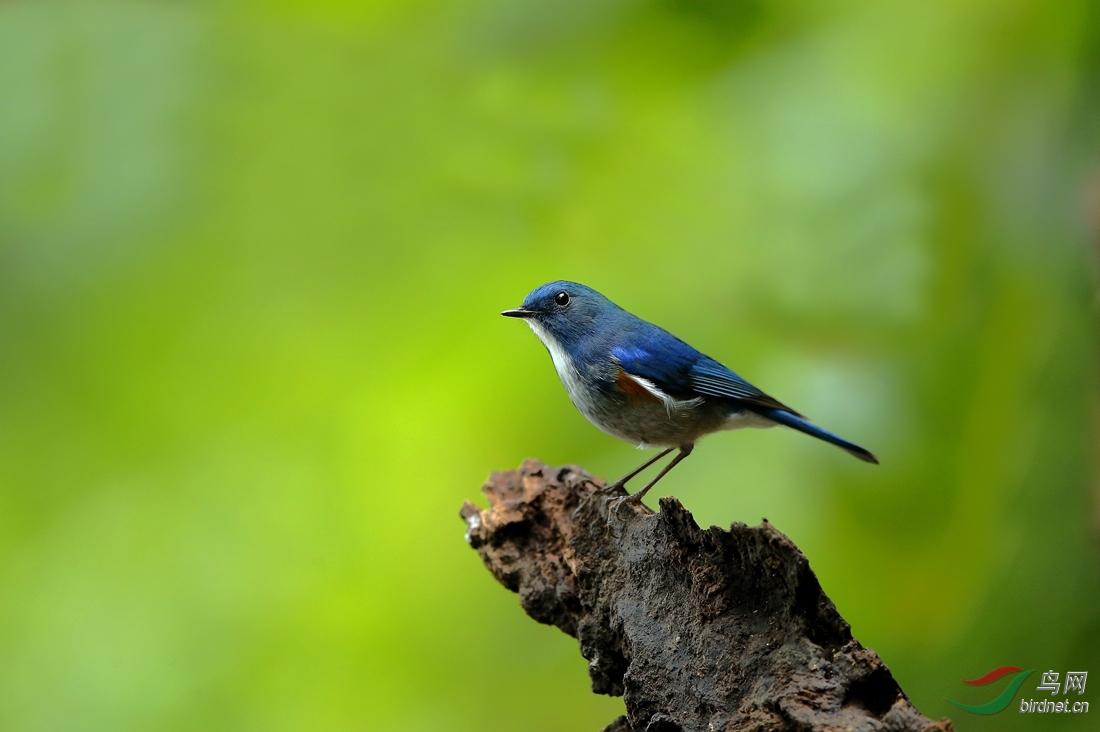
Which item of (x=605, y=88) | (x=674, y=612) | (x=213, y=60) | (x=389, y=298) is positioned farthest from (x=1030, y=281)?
(x=213, y=60)

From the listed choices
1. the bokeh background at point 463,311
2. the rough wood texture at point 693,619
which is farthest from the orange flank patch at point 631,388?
the bokeh background at point 463,311

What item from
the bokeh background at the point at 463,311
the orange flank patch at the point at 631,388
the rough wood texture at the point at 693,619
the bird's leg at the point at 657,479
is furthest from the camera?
the bokeh background at the point at 463,311

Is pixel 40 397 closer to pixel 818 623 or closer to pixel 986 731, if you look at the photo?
pixel 818 623

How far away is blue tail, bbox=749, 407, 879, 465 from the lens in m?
3.20

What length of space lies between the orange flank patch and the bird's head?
271 millimetres

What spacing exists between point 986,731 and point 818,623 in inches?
82.3

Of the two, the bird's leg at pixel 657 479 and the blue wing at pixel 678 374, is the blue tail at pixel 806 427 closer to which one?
the blue wing at pixel 678 374

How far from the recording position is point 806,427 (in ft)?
10.6

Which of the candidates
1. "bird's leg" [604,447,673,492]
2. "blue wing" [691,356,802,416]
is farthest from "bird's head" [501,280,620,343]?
"bird's leg" [604,447,673,492]

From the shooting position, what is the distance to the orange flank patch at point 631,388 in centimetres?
316

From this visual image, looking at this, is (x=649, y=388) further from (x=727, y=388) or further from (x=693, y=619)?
(x=693, y=619)

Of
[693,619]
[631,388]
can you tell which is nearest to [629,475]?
[631,388]

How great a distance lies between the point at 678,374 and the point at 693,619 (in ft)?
3.78

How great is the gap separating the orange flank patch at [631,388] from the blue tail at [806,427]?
42 cm
